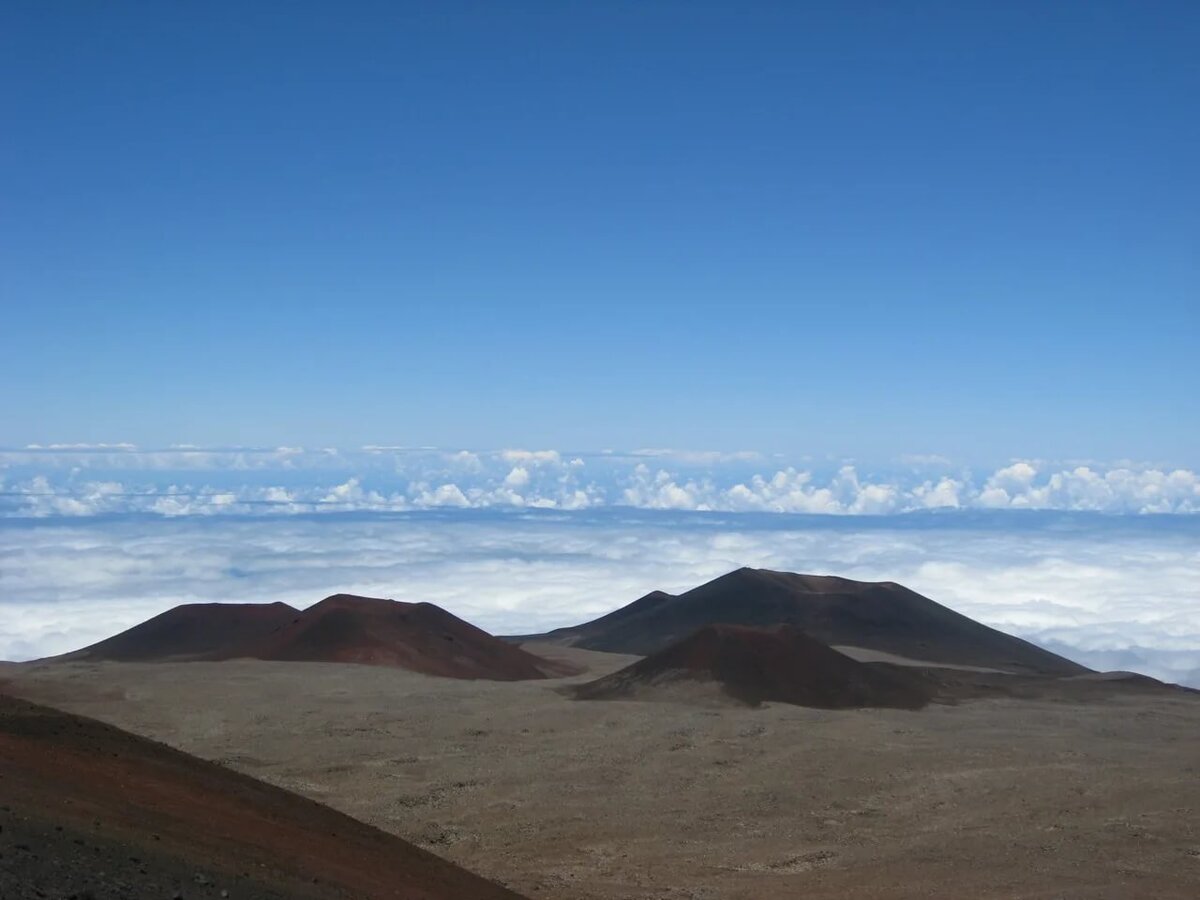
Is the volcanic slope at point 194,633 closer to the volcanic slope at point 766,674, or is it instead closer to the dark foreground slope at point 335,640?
the dark foreground slope at point 335,640

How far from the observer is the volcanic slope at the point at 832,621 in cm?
8938

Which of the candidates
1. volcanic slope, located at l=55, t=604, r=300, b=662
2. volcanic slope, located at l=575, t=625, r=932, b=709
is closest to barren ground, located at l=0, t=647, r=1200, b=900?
volcanic slope, located at l=575, t=625, r=932, b=709

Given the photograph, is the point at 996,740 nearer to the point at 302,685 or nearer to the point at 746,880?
the point at 746,880

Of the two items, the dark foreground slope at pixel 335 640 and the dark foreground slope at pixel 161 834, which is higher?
the dark foreground slope at pixel 161 834

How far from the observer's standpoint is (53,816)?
14570 mm

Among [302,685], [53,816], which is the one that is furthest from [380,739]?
[53,816]

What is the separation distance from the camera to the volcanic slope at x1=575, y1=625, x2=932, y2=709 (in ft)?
179

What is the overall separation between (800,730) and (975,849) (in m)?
16.2

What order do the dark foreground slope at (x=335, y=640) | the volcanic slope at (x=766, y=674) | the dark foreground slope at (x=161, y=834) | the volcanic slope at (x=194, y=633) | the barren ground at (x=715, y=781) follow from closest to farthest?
the dark foreground slope at (x=161, y=834), the barren ground at (x=715, y=781), the volcanic slope at (x=766, y=674), the dark foreground slope at (x=335, y=640), the volcanic slope at (x=194, y=633)

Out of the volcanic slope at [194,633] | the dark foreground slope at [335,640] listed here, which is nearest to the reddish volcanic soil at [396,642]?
the dark foreground slope at [335,640]

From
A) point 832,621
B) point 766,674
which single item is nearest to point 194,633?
point 766,674

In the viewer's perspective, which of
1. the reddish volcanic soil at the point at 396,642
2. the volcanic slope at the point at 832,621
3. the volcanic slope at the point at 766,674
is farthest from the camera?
the volcanic slope at the point at 832,621

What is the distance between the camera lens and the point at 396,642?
70.0m

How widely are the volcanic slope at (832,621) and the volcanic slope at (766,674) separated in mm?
27852
